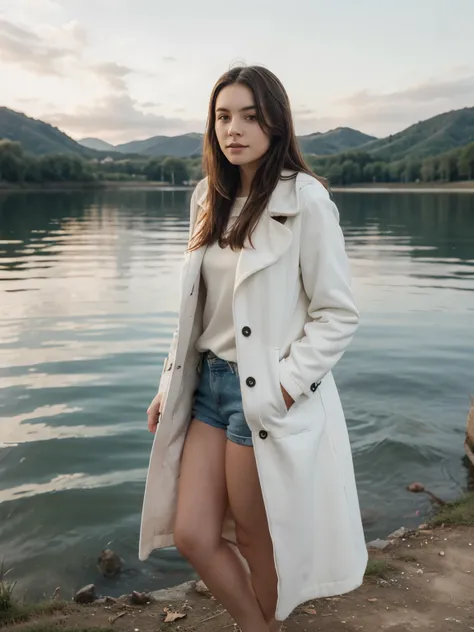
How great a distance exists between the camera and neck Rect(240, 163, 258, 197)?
2.67m

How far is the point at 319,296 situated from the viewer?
2521 mm

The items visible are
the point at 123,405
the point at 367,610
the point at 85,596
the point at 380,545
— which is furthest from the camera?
the point at 123,405

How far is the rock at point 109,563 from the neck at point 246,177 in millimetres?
3071

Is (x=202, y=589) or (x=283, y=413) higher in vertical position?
(x=283, y=413)

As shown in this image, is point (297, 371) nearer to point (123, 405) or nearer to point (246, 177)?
point (246, 177)

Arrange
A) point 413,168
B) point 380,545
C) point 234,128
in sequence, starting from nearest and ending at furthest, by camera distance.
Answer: point 234,128 → point 380,545 → point 413,168

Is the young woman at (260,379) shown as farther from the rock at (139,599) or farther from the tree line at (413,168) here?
the tree line at (413,168)

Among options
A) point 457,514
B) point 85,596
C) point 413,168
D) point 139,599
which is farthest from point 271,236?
point 413,168

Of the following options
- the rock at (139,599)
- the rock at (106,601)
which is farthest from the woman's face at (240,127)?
the rock at (106,601)

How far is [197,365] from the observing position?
2.80 m

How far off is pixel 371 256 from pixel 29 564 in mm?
19095

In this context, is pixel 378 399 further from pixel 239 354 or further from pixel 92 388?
pixel 239 354

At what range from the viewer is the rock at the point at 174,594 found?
381cm

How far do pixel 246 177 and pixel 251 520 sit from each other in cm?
130
